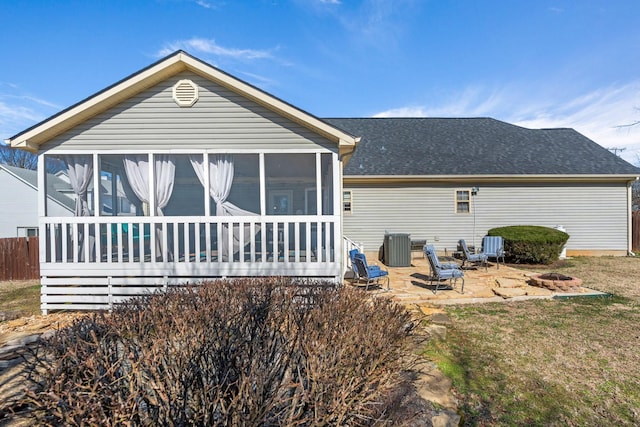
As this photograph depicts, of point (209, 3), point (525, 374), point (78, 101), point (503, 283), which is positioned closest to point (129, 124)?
point (78, 101)

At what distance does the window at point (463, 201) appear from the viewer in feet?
37.9

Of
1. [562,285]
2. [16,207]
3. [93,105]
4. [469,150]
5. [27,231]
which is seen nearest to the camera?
[93,105]

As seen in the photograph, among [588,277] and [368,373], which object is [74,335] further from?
[588,277]

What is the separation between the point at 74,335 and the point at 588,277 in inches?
427

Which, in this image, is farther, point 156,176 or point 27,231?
point 27,231

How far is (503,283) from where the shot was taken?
6.97m

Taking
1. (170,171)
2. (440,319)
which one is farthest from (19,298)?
(440,319)

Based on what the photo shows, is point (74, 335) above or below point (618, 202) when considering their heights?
below

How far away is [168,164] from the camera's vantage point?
5848mm

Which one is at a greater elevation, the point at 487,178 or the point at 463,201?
the point at 487,178

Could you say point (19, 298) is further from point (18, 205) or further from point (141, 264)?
point (18, 205)

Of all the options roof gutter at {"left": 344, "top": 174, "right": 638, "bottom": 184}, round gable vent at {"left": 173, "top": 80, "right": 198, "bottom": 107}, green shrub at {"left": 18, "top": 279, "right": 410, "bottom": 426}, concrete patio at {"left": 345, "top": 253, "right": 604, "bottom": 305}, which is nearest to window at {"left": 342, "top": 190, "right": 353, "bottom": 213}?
roof gutter at {"left": 344, "top": 174, "right": 638, "bottom": 184}

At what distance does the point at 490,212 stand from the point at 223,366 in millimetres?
12208

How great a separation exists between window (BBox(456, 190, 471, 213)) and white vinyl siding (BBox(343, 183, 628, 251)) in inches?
9.5
